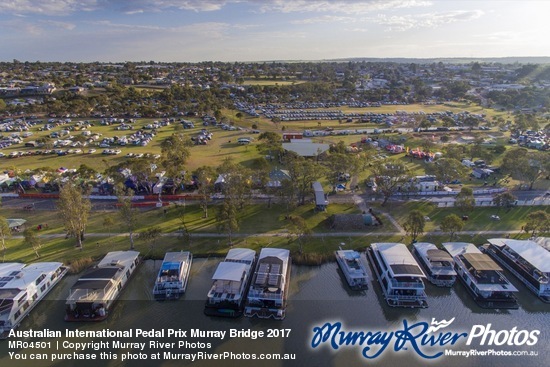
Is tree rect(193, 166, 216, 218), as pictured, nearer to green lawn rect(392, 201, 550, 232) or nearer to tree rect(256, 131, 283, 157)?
tree rect(256, 131, 283, 157)

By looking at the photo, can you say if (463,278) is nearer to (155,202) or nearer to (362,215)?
(362,215)

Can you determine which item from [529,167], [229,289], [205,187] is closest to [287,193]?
[205,187]

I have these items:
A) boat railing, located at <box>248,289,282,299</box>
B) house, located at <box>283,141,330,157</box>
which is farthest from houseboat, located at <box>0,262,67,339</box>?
house, located at <box>283,141,330,157</box>

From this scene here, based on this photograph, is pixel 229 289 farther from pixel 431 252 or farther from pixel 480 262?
pixel 480 262

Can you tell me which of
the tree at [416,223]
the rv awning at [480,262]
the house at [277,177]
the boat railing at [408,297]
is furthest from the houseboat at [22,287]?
the rv awning at [480,262]

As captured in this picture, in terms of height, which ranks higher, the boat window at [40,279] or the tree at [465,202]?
the tree at [465,202]

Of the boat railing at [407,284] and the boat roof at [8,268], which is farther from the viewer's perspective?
the boat roof at [8,268]

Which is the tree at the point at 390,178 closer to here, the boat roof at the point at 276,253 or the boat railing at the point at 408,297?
the boat railing at the point at 408,297
